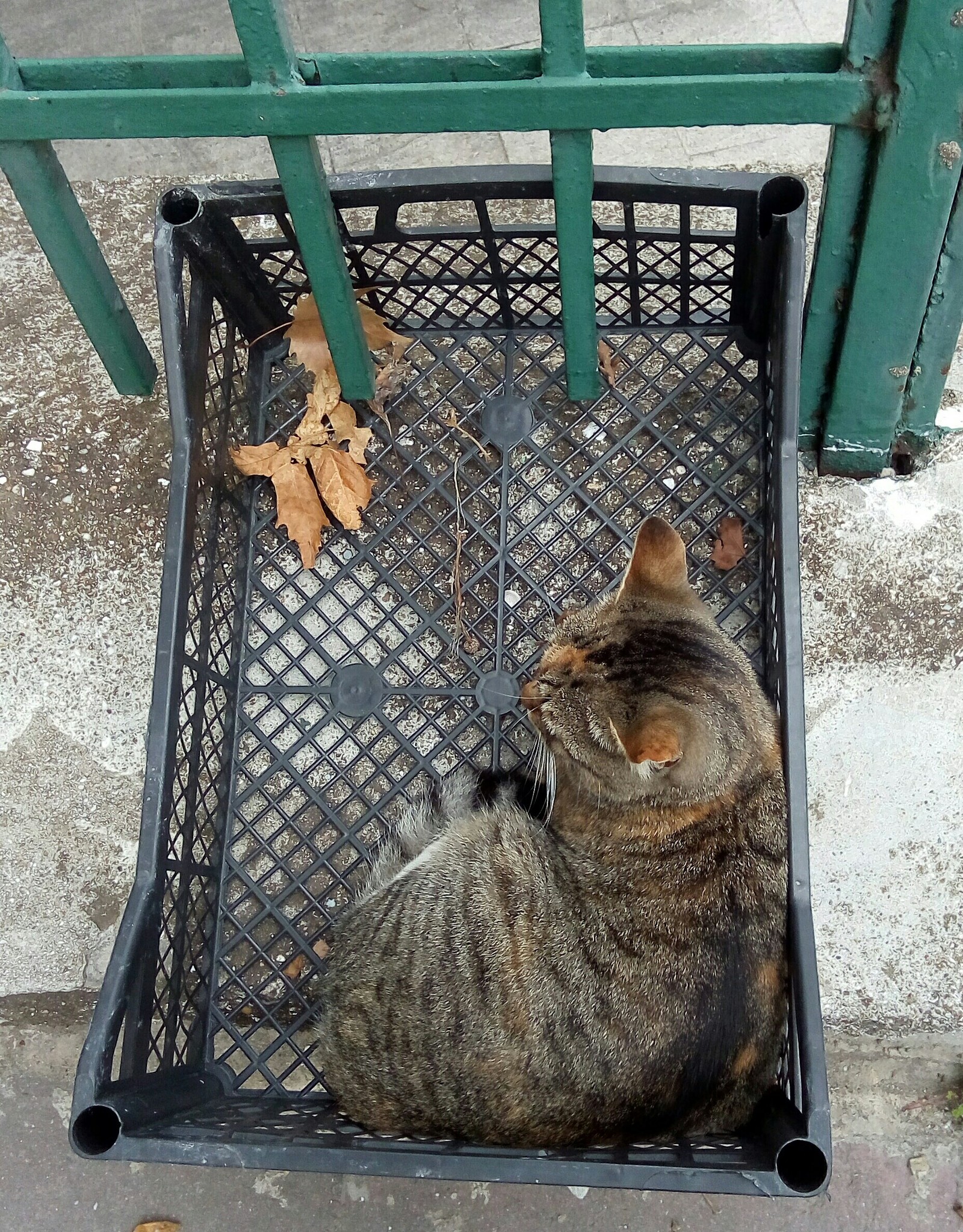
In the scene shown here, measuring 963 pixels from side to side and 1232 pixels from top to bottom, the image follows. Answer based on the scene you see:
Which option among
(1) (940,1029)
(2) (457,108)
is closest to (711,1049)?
(1) (940,1029)

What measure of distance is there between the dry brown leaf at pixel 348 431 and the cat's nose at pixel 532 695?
0.79 metres

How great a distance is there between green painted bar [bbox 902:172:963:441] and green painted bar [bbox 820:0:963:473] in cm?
3

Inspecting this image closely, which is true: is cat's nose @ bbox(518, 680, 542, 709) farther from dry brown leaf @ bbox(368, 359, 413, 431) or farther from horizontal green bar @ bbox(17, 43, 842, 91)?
horizontal green bar @ bbox(17, 43, 842, 91)

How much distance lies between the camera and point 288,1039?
7.45 feet

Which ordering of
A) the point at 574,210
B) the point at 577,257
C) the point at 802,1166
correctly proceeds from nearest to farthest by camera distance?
the point at 802,1166, the point at 574,210, the point at 577,257

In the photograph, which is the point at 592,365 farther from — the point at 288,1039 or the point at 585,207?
the point at 288,1039

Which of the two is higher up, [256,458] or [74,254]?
[74,254]

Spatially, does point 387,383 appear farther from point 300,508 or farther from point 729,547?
point 729,547

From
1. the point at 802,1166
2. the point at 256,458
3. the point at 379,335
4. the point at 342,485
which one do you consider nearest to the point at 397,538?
the point at 342,485

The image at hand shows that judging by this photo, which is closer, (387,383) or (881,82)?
(881,82)

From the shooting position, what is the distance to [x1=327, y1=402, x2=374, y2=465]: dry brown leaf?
8.57ft

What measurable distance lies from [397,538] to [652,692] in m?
0.93

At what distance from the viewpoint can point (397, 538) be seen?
2611mm

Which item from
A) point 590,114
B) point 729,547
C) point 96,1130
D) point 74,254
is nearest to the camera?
point 96,1130
